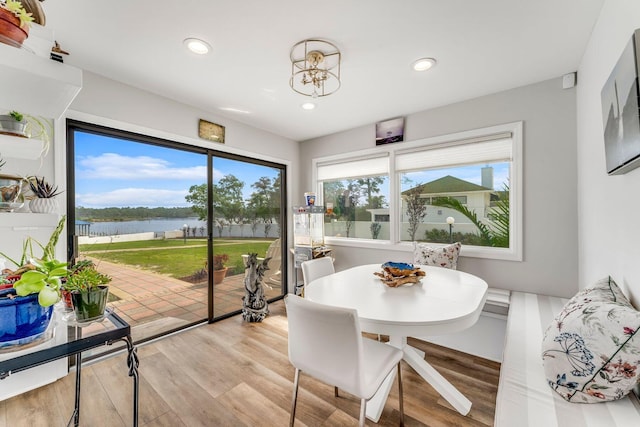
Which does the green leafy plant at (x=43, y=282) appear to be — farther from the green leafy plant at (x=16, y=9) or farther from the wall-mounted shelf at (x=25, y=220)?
the green leafy plant at (x=16, y=9)

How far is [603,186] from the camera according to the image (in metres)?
1.66

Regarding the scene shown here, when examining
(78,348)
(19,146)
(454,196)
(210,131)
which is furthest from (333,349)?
(210,131)

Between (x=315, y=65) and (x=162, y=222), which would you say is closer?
(x=315, y=65)

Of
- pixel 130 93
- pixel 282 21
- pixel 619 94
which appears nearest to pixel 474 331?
pixel 619 94

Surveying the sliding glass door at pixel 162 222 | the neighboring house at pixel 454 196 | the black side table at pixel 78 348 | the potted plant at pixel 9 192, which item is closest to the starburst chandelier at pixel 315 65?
the sliding glass door at pixel 162 222

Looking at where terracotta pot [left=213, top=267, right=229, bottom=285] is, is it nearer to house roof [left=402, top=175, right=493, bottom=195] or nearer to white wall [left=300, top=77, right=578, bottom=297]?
house roof [left=402, top=175, right=493, bottom=195]

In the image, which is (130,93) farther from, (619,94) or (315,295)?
(619,94)

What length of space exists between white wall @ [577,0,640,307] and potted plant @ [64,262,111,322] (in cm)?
233

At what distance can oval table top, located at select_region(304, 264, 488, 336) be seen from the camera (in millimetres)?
1323

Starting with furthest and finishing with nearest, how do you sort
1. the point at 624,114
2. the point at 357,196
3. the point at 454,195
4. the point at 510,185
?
the point at 357,196, the point at 454,195, the point at 510,185, the point at 624,114

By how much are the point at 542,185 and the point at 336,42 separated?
2.26 metres

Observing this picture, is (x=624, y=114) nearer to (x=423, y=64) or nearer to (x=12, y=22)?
(x=423, y=64)

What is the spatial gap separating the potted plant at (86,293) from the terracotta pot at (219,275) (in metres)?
2.19

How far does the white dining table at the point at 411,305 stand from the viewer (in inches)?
52.2
